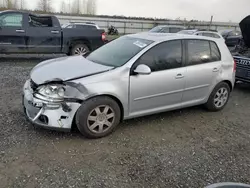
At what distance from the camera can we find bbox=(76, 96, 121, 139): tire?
3436mm

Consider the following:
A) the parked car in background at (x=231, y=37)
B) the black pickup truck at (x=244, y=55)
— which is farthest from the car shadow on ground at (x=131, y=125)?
the parked car in background at (x=231, y=37)

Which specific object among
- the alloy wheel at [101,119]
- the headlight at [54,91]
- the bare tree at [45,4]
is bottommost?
the alloy wheel at [101,119]

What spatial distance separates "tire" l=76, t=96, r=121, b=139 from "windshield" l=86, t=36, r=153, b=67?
26.1 inches

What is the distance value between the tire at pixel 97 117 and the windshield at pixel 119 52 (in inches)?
26.1

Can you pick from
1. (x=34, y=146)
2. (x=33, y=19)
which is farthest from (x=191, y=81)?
(x=33, y=19)

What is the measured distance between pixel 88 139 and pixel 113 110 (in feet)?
1.81

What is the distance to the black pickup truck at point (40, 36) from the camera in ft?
28.2

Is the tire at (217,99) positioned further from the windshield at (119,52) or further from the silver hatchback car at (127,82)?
the windshield at (119,52)

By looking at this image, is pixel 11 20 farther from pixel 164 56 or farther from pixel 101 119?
pixel 101 119

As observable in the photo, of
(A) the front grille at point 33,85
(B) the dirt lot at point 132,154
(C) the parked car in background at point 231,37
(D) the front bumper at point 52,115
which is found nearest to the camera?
(B) the dirt lot at point 132,154

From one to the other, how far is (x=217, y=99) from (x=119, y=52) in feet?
7.31

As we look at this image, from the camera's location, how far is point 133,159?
3166 mm

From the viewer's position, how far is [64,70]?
3695 millimetres

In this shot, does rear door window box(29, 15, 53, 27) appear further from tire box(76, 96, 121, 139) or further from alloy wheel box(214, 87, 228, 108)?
alloy wheel box(214, 87, 228, 108)
